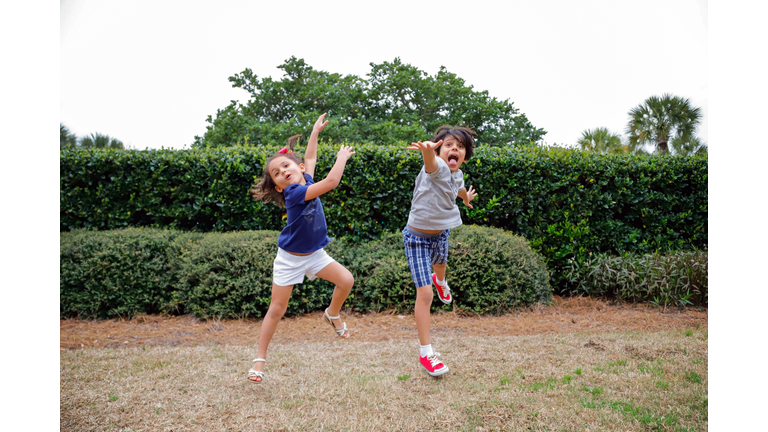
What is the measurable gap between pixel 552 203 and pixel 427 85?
326 inches

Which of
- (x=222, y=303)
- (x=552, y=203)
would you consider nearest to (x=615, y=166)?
(x=552, y=203)

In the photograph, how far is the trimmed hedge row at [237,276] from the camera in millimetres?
5738

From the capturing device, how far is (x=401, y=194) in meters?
6.59

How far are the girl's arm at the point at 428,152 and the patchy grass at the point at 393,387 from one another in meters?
1.57

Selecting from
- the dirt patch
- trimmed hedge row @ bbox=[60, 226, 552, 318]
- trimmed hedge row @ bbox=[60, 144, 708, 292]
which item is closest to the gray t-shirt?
→ the dirt patch

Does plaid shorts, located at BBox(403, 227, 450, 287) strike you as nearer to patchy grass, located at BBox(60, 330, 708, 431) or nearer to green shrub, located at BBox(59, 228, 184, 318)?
patchy grass, located at BBox(60, 330, 708, 431)

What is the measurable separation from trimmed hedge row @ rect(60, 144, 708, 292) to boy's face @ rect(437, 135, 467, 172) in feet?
10.1

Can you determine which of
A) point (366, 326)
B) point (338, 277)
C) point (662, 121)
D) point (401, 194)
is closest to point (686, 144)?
point (662, 121)

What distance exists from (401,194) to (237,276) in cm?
251

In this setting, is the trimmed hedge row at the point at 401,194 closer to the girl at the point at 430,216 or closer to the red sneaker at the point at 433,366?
the girl at the point at 430,216

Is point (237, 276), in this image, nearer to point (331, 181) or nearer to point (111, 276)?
point (111, 276)

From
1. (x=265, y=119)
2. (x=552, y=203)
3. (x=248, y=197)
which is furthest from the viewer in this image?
(x=265, y=119)

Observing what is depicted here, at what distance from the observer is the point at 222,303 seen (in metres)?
5.75

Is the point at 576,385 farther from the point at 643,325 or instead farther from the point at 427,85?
the point at 427,85
